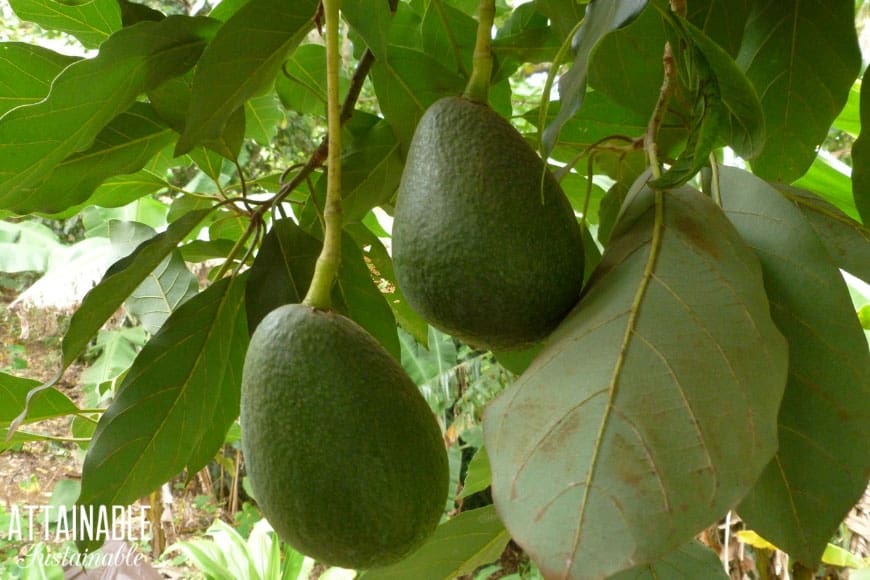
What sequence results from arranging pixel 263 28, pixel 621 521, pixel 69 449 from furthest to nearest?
pixel 69 449
pixel 263 28
pixel 621 521

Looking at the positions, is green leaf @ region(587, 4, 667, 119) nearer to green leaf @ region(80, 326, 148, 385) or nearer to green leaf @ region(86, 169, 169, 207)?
green leaf @ region(86, 169, 169, 207)

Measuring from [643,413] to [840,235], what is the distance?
0.29 m

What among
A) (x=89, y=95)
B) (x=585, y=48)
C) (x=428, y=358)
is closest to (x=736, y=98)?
(x=585, y=48)

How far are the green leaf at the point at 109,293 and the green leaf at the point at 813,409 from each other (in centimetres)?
51

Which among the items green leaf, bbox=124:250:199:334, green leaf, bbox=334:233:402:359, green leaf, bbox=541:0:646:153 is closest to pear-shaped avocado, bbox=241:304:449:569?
green leaf, bbox=541:0:646:153

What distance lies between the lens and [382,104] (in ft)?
2.25

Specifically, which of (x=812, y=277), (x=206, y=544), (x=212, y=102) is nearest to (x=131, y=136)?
(x=212, y=102)

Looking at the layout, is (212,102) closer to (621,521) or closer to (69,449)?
(621,521)

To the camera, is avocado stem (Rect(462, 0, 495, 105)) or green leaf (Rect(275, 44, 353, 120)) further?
green leaf (Rect(275, 44, 353, 120))

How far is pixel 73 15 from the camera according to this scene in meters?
0.79

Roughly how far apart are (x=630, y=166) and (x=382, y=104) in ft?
0.85

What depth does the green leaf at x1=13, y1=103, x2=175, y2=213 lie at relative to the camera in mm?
773

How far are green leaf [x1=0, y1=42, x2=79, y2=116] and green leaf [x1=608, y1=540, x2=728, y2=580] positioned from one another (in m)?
0.63

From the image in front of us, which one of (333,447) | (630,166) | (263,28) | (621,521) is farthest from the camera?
(630,166)
